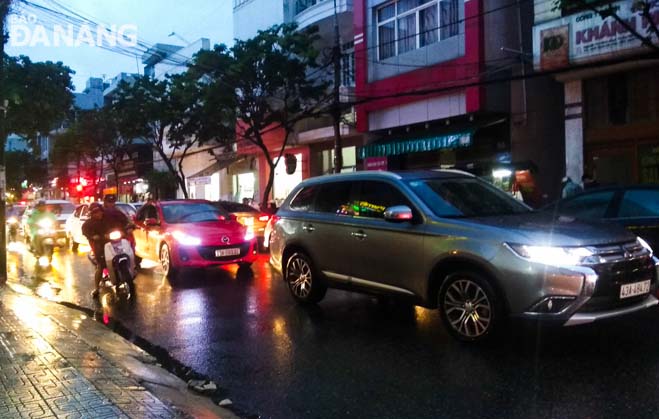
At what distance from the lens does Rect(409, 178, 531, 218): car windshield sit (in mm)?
6473

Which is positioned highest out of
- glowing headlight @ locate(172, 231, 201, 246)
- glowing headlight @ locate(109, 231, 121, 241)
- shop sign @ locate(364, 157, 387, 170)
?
shop sign @ locate(364, 157, 387, 170)

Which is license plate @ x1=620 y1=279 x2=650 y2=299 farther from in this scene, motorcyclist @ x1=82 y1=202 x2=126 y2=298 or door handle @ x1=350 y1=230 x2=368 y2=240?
motorcyclist @ x1=82 y1=202 x2=126 y2=298

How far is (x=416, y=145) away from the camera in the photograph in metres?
19.2

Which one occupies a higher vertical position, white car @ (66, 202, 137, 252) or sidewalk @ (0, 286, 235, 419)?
white car @ (66, 202, 137, 252)

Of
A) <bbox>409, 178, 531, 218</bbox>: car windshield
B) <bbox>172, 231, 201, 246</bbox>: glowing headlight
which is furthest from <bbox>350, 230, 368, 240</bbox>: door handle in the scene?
<bbox>172, 231, 201, 246</bbox>: glowing headlight

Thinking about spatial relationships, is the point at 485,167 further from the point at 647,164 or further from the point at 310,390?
the point at 310,390

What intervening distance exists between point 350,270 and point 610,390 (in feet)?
11.0

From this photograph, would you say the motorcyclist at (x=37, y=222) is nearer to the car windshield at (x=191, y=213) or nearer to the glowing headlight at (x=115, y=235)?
the car windshield at (x=191, y=213)

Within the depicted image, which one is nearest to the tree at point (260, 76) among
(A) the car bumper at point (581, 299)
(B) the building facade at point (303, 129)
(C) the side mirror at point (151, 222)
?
(B) the building facade at point (303, 129)

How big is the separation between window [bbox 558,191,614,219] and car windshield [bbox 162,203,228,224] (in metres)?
6.96

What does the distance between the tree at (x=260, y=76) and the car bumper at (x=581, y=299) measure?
16583 mm

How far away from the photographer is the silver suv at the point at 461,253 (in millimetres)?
5336

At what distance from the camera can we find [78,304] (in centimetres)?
945

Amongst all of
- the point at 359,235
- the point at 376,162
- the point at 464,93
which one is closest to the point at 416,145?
the point at 464,93
